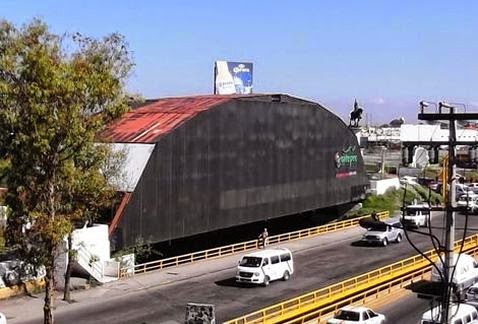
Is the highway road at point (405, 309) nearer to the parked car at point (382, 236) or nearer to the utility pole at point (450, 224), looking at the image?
the utility pole at point (450, 224)

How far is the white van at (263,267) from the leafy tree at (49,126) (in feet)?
43.6

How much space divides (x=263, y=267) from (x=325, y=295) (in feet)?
17.9

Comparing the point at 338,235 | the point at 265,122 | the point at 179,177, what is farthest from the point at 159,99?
the point at 338,235

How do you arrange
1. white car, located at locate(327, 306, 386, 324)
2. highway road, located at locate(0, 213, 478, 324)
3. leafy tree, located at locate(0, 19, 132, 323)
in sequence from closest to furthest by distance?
leafy tree, located at locate(0, 19, 132, 323), white car, located at locate(327, 306, 386, 324), highway road, located at locate(0, 213, 478, 324)

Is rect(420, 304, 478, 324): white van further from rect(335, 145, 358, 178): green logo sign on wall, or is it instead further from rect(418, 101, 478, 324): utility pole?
rect(335, 145, 358, 178): green logo sign on wall

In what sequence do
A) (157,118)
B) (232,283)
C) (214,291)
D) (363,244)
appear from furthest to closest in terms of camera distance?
1. (363,244)
2. (157,118)
3. (232,283)
4. (214,291)

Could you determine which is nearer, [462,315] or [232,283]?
[462,315]

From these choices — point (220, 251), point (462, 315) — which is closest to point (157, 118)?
point (220, 251)

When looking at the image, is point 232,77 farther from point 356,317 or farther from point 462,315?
point 462,315

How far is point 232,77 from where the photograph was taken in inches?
3086

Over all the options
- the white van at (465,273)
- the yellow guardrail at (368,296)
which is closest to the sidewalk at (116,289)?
the yellow guardrail at (368,296)

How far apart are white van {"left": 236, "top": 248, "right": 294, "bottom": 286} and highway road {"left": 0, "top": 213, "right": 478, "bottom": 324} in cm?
45

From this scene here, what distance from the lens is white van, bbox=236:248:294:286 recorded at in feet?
122

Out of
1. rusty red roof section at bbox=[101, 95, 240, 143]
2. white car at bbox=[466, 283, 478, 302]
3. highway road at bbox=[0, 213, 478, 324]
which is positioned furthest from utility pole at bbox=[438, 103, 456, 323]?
rusty red roof section at bbox=[101, 95, 240, 143]
